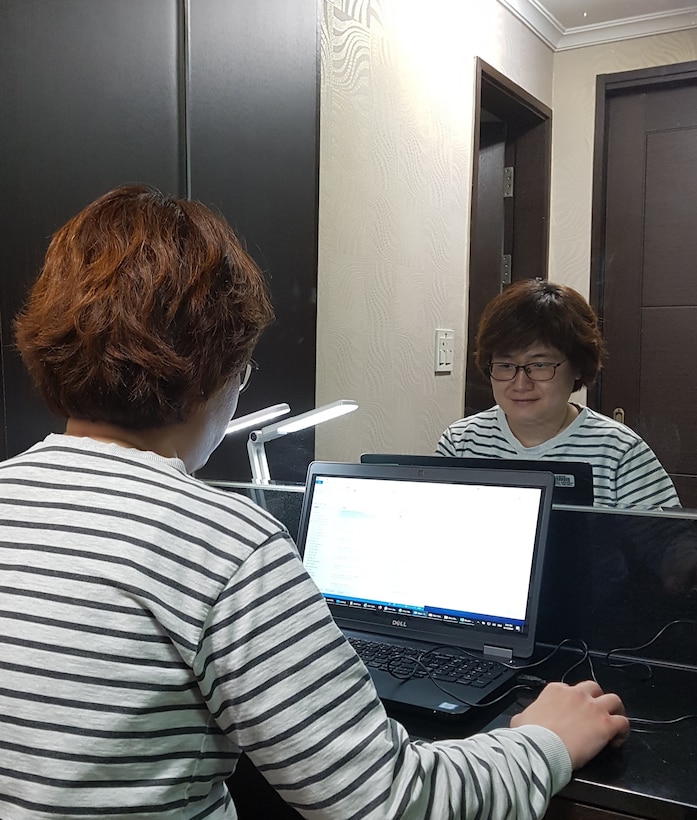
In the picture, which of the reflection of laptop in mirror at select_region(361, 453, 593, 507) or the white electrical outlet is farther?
the white electrical outlet

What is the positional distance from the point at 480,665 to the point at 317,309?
0.91 metres

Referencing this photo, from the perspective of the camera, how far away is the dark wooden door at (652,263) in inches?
53.2

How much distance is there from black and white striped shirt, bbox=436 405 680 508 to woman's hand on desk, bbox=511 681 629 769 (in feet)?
1.51

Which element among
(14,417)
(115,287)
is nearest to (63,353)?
(115,287)

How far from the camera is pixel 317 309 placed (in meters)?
1.80

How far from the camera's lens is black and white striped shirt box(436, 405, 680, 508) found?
1354 mm

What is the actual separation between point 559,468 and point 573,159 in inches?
21.3

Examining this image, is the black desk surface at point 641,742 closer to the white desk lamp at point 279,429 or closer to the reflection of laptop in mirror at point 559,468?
the reflection of laptop in mirror at point 559,468

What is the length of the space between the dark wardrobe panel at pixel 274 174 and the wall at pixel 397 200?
36 mm

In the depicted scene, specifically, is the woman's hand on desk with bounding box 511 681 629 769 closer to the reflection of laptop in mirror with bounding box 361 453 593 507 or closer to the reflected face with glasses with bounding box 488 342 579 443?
the reflection of laptop in mirror with bounding box 361 453 593 507

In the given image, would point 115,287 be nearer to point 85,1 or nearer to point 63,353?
point 63,353

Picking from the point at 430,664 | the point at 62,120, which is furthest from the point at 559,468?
the point at 62,120

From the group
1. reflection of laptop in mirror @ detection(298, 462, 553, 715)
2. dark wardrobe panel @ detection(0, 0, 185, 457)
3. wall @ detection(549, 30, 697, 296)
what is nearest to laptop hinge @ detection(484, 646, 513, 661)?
reflection of laptop in mirror @ detection(298, 462, 553, 715)

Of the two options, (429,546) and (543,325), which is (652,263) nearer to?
(543,325)
